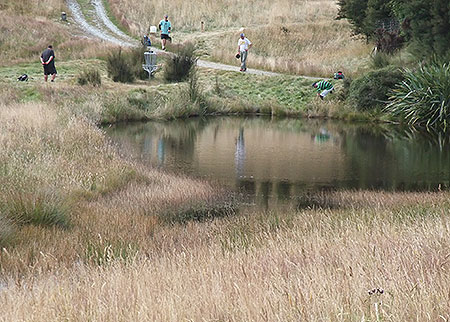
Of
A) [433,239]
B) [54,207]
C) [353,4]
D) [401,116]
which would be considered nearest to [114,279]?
[433,239]

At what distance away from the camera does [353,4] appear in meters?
36.1

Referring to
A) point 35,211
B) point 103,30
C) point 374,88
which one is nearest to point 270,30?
point 103,30

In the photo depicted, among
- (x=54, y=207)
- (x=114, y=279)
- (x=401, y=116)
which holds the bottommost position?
(x=401, y=116)

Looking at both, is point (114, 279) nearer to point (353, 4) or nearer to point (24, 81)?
point (24, 81)

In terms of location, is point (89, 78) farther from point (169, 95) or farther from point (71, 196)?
point (71, 196)

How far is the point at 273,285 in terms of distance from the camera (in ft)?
15.1

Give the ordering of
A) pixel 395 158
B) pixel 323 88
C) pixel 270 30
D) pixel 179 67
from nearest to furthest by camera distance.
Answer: pixel 395 158 < pixel 323 88 < pixel 179 67 < pixel 270 30

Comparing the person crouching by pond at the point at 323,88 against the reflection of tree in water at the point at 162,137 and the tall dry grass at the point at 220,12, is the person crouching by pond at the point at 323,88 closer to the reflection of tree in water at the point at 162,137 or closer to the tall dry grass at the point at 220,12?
the reflection of tree in water at the point at 162,137

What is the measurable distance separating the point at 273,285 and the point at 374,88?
24.4 m

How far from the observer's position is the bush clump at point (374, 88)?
27391 millimetres

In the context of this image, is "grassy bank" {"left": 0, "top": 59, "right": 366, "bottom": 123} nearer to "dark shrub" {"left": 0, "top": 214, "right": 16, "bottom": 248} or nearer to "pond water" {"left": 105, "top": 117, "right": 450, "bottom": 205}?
"pond water" {"left": 105, "top": 117, "right": 450, "bottom": 205}

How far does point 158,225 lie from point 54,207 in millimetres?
1501

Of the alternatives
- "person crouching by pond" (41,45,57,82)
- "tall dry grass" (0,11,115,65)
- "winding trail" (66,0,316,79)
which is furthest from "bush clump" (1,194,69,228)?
"tall dry grass" (0,11,115,65)

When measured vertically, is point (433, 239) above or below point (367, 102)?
above
